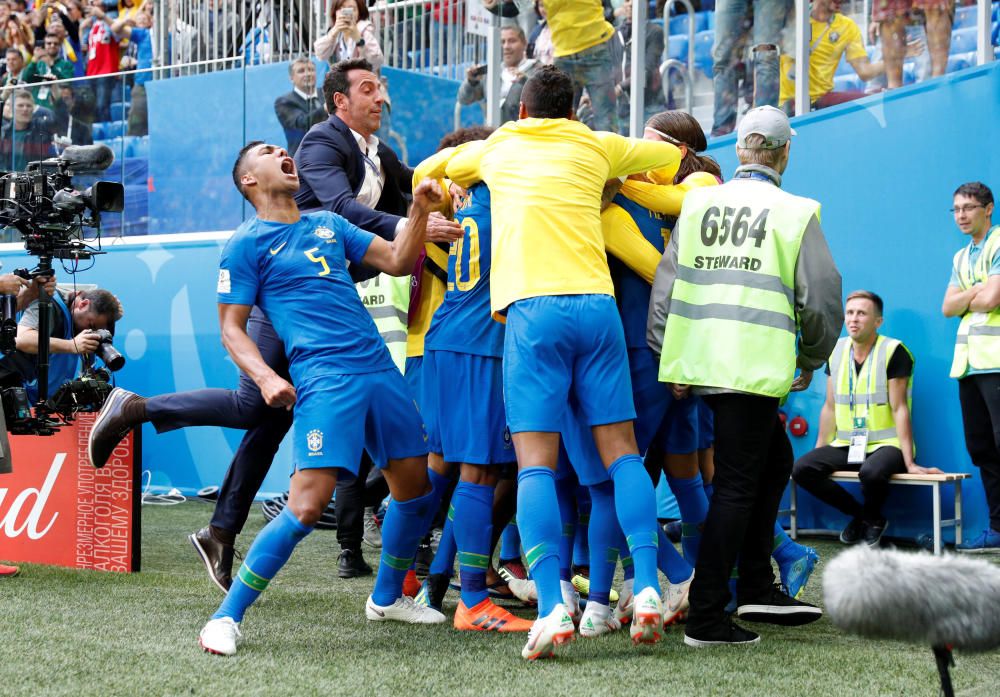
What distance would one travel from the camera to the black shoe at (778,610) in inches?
164

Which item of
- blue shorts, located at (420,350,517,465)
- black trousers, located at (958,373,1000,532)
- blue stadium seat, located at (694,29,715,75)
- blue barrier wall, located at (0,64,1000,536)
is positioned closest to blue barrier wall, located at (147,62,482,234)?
blue stadium seat, located at (694,29,715,75)

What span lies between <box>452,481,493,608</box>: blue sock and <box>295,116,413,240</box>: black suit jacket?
3.54 ft

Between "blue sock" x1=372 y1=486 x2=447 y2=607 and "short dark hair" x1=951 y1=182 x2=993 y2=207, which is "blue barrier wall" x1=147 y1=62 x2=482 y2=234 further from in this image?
"blue sock" x1=372 y1=486 x2=447 y2=607

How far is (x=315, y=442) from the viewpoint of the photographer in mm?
3703

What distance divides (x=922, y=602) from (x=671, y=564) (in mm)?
2302

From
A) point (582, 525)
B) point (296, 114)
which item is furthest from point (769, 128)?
point (296, 114)

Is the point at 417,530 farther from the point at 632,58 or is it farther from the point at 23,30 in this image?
the point at 23,30

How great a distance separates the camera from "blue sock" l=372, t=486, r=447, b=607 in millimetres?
4113

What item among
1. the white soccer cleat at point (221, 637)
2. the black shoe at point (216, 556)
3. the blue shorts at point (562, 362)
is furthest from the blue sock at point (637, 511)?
the black shoe at point (216, 556)

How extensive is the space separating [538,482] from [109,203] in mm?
2775

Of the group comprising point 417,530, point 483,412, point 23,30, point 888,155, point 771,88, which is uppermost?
point 23,30

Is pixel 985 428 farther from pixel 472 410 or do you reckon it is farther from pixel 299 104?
pixel 299 104

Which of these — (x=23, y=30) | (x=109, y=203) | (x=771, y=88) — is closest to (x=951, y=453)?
(x=771, y=88)

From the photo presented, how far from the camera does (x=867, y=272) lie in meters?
6.71
